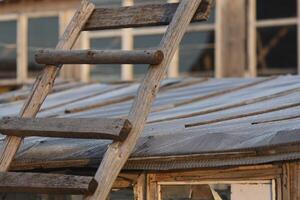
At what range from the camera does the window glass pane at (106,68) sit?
12367 mm

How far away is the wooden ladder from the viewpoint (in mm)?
4656

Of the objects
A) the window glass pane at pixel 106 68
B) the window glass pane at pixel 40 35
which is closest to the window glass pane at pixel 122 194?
the window glass pane at pixel 106 68

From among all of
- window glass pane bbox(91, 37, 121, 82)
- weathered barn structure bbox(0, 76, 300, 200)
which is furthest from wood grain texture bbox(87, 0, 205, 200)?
window glass pane bbox(91, 37, 121, 82)

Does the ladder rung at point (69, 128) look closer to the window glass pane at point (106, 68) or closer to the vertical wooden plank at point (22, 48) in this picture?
the window glass pane at point (106, 68)

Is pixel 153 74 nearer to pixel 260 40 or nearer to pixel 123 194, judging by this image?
pixel 123 194

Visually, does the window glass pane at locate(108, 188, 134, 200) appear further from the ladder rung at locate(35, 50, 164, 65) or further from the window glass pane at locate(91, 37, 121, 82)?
the window glass pane at locate(91, 37, 121, 82)

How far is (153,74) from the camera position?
4980 mm

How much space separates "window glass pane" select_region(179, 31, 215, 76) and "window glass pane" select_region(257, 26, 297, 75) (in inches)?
27.4

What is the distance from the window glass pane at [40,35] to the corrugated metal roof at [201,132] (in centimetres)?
468

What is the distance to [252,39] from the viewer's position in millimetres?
11289

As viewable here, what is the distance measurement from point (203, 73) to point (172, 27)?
6417mm

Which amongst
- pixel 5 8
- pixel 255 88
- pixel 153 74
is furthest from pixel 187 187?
pixel 5 8

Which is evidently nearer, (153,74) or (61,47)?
(153,74)

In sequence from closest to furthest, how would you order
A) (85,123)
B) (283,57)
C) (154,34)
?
(85,123) < (283,57) < (154,34)
